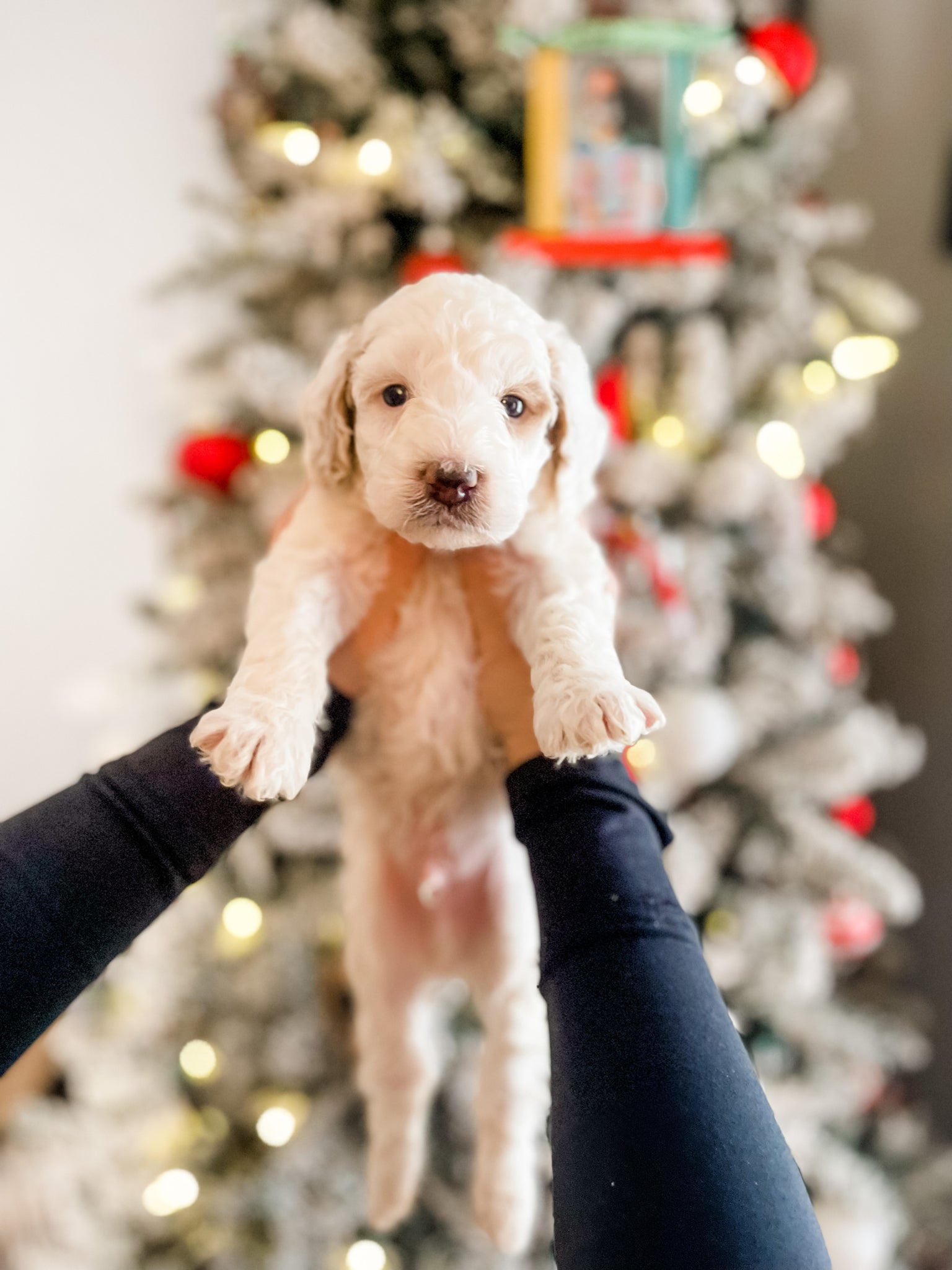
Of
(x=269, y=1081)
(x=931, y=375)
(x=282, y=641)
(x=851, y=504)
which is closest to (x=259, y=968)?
(x=269, y=1081)

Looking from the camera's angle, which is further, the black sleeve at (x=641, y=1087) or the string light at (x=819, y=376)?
the string light at (x=819, y=376)

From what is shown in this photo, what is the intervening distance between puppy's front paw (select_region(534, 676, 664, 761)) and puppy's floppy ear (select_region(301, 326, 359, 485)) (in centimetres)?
31

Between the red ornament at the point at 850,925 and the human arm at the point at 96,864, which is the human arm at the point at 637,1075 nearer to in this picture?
the human arm at the point at 96,864

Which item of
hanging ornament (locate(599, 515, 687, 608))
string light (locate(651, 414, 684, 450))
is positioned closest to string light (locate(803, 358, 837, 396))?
string light (locate(651, 414, 684, 450))

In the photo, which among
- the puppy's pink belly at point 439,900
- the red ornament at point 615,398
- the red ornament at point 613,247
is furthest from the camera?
the red ornament at point 615,398

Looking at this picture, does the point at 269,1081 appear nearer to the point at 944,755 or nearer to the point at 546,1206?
the point at 546,1206

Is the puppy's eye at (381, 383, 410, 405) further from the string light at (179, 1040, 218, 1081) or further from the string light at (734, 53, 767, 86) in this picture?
the string light at (179, 1040, 218, 1081)

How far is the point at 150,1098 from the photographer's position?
1.50 meters

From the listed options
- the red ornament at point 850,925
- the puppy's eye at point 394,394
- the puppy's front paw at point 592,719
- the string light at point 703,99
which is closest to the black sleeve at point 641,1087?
the puppy's front paw at point 592,719

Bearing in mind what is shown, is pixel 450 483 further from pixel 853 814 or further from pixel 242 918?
pixel 853 814

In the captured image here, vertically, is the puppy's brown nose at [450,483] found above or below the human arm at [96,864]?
above

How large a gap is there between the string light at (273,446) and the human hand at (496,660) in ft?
2.68

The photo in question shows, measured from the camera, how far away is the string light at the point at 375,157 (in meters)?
1.42

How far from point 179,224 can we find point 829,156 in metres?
1.66
